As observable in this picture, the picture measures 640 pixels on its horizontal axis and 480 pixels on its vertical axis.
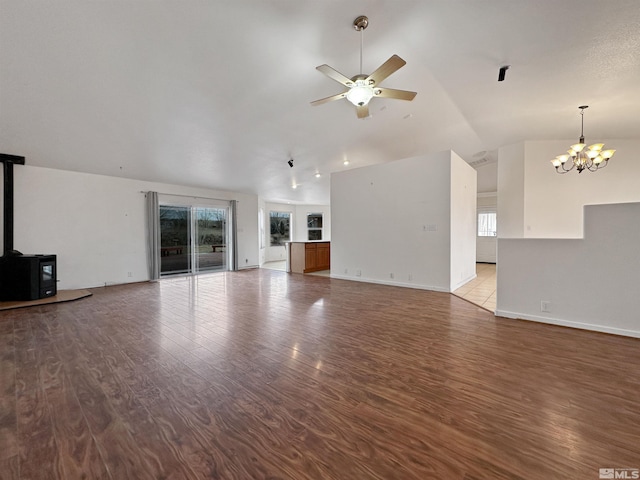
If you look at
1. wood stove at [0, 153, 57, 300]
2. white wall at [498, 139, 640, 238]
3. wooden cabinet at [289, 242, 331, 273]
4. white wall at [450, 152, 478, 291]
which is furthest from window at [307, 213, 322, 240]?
wood stove at [0, 153, 57, 300]

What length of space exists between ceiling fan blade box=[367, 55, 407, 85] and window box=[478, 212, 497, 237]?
9785 millimetres

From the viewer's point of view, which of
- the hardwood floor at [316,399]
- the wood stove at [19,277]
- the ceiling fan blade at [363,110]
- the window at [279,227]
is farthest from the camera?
the window at [279,227]

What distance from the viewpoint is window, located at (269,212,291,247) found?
11.9m

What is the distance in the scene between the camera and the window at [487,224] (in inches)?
404

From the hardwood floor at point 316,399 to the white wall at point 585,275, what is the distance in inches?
8.4

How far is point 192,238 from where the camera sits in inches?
320

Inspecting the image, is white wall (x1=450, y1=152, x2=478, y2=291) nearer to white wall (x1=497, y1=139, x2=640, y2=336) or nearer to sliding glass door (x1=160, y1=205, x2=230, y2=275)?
white wall (x1=497, y1=139, x2=640, y2=336)

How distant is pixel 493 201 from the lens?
10.2 m

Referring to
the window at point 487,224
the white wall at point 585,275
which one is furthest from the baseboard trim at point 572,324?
the window at point 487,224

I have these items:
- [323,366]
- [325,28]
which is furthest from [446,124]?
[323,366]

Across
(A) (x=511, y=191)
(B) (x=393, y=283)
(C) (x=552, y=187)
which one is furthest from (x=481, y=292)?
(C) (x=552, y=187)

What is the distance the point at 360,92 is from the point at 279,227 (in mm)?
9781

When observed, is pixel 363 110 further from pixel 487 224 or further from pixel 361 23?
pixel 487 224

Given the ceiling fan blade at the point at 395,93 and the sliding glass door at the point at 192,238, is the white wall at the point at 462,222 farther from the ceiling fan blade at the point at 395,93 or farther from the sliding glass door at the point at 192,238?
the sliding glass door at the point at 192,238
